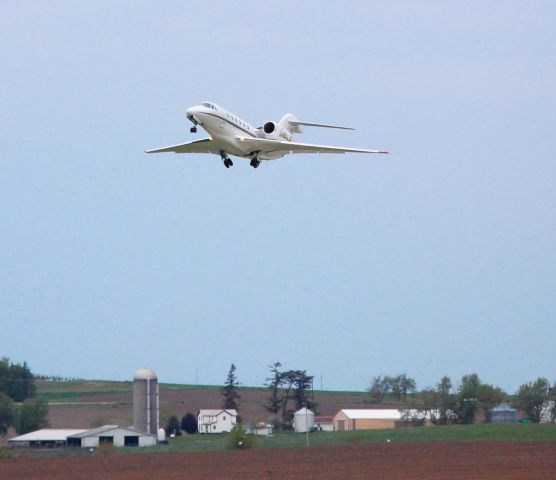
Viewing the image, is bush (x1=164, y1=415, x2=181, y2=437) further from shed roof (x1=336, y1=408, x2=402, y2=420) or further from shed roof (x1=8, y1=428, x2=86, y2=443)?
shed roof (x1=336, y1=408, x2=402, y2=420)

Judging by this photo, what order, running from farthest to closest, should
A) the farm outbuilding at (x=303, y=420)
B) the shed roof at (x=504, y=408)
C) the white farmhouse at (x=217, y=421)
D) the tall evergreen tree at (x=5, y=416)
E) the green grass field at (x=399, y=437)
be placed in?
the shed roof at (x=504, y=408) → the white farmhouse at (x=217, y=421) → the farm outbuilding at (x=303, y=420) → the tall evergreen tree at (x=5, y=416) → the green grass field at (x=399, y=437)

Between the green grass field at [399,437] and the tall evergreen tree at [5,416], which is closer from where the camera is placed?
the green grass field at [399,437]

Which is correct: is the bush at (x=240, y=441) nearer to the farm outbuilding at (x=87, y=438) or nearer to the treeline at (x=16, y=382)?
the farm outbuilding at (x=87, y=438)

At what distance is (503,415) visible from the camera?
7569 centimetres

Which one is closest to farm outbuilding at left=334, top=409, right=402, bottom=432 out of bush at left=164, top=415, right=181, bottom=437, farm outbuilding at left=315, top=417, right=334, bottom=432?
farm outbuilding at left=315, top=417, right=334, bottom=432

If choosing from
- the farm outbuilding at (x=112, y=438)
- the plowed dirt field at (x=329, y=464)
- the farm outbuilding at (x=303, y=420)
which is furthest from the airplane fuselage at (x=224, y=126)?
the farm outbuilding at (x=303, y=420)

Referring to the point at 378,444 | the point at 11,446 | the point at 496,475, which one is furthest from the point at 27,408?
the point at 496,475

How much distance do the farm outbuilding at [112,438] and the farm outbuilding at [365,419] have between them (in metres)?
13.6

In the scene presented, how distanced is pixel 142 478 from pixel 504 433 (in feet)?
75.5

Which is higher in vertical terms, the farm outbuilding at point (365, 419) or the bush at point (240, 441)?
the farm outbuilding at point (365, 419)

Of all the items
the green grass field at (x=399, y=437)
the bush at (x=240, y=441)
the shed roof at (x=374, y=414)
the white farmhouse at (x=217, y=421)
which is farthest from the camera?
the shed roof at (x=374, y=414)

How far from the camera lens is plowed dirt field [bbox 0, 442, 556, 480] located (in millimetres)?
45719

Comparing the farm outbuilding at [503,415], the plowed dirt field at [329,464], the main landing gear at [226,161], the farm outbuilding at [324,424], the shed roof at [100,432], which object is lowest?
the plowed dirt field at [329,464]

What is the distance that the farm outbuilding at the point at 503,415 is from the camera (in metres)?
75.3
